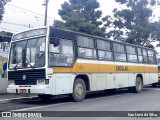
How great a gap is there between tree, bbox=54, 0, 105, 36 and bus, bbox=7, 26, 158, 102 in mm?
12099

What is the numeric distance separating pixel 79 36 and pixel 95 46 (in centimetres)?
132

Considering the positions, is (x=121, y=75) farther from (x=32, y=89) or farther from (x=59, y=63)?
(x=32, y=89)

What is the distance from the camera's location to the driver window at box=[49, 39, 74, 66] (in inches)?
473

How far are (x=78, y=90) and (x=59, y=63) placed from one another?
5.51 ft

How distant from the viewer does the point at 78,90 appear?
43.3 feet

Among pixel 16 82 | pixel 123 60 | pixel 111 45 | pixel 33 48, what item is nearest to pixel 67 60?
pixel 33 48

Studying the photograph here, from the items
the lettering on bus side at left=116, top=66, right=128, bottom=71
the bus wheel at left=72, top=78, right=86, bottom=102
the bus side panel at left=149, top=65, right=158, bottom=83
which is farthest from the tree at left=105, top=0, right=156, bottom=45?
the bus wheel at left=72, top=78, right=86, bottom=102

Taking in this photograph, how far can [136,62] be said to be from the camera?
19016mm

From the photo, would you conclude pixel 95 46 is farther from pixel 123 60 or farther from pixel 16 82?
pixel 16 82

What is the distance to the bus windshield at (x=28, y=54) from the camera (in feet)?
39.2

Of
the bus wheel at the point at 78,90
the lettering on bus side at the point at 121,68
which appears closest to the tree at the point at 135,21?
the lettering on bus side at the point at 121,68

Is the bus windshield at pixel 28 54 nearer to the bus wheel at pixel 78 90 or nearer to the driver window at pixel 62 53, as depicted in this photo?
the driver window at pixel 62 53

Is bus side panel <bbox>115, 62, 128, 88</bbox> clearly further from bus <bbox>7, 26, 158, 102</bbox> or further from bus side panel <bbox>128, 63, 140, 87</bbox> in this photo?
bus side panel <bbox>128, 63, 140, 87</bbox>

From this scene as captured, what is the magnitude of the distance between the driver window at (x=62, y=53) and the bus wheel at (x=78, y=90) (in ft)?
3.14
